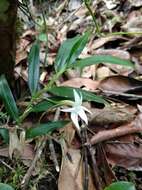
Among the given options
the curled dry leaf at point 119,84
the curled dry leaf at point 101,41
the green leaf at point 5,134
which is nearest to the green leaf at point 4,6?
the green leaf at point 5,134

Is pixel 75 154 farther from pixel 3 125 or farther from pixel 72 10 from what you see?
pixel 72 10

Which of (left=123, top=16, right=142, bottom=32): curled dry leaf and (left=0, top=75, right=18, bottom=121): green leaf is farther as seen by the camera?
(left=123, top=16, right=142, bottom=32): curled dry leaf

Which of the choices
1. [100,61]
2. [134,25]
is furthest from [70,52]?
[134,25]

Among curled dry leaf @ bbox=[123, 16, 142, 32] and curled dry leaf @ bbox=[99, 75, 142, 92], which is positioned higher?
curled dry leaf @ bbox=[123, 16, 142, 32]

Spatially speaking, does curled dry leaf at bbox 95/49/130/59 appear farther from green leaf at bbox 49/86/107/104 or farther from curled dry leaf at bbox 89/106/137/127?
green leaf at bbox 49/86/107/104

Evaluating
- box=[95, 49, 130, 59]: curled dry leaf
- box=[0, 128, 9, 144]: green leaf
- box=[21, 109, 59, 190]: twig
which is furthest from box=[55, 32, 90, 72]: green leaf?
box=[95, 49, 130, 59]: curled dry leaf

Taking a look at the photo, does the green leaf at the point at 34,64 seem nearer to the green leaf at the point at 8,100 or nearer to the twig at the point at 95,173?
the green leaf at the point at 8,100

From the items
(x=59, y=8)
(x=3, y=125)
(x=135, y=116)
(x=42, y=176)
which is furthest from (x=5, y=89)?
(x=59, y=8)
